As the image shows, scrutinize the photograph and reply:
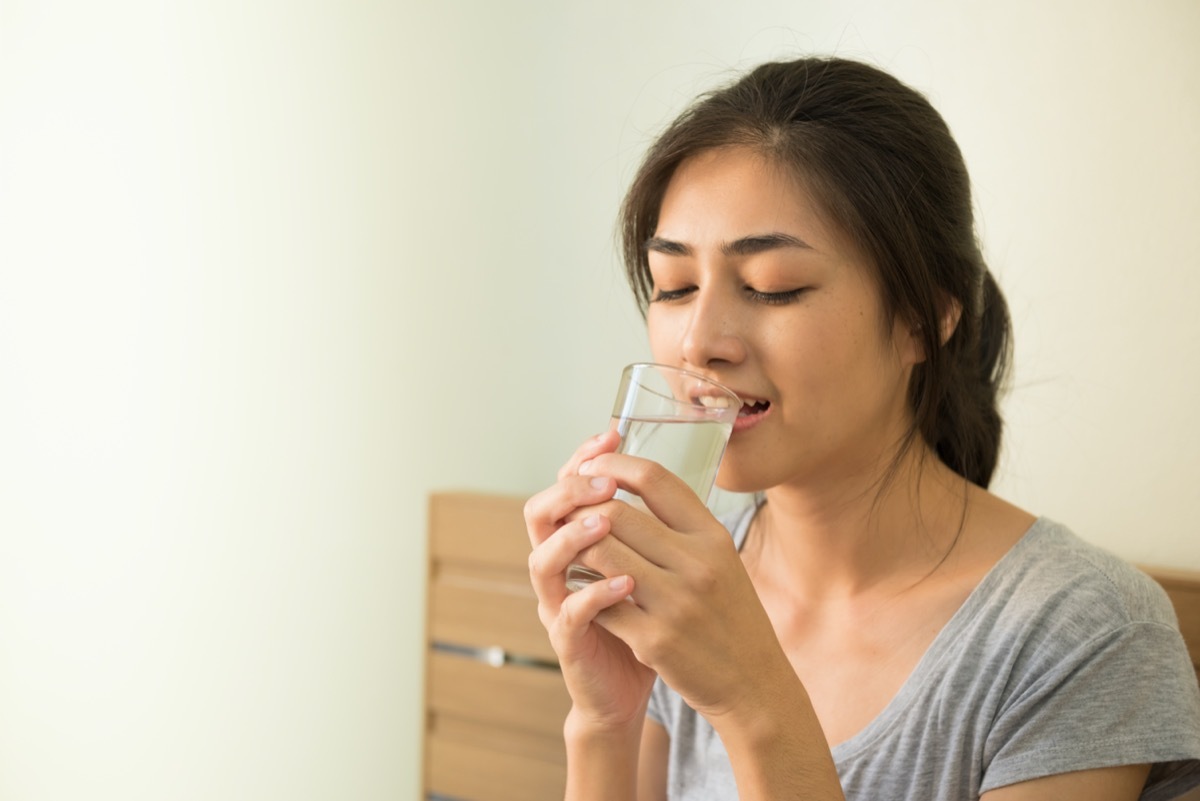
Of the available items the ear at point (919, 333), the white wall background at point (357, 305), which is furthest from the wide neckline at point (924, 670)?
the white wall background at point (357, 305)

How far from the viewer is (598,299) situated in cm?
214

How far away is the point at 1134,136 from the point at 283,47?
137 cm

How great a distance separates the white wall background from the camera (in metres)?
1.55

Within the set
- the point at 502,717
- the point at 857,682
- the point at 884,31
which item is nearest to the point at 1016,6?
the point at 884,31

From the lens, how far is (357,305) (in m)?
2.13

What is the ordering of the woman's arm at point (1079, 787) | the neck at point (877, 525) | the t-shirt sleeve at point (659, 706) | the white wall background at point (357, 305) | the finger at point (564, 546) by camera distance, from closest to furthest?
the finger at point (564, 546)
the woman's arm at point (1079, 787)
the neck at point (877, 525)
the t-shirt sleeve at point (659, 706)
the white wall background at point (357, 305)

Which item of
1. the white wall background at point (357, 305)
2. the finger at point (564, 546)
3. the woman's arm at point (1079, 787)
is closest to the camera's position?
the finger at point (564, 546)

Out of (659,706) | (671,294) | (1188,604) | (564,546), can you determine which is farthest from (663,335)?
(1188,604)

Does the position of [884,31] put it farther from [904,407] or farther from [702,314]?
[702,314]

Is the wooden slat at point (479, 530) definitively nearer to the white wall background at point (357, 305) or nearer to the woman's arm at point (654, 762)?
the white wall background at point (357, 305)

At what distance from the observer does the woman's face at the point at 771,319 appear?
3.46 ft

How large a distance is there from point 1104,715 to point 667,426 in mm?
474

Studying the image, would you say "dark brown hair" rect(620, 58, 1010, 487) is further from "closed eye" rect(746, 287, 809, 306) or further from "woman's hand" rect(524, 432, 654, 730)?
"woman's hand" rect(524, 432, 654, 730)

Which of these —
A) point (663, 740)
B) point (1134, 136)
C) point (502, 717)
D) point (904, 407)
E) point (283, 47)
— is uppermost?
point (283, 47)
